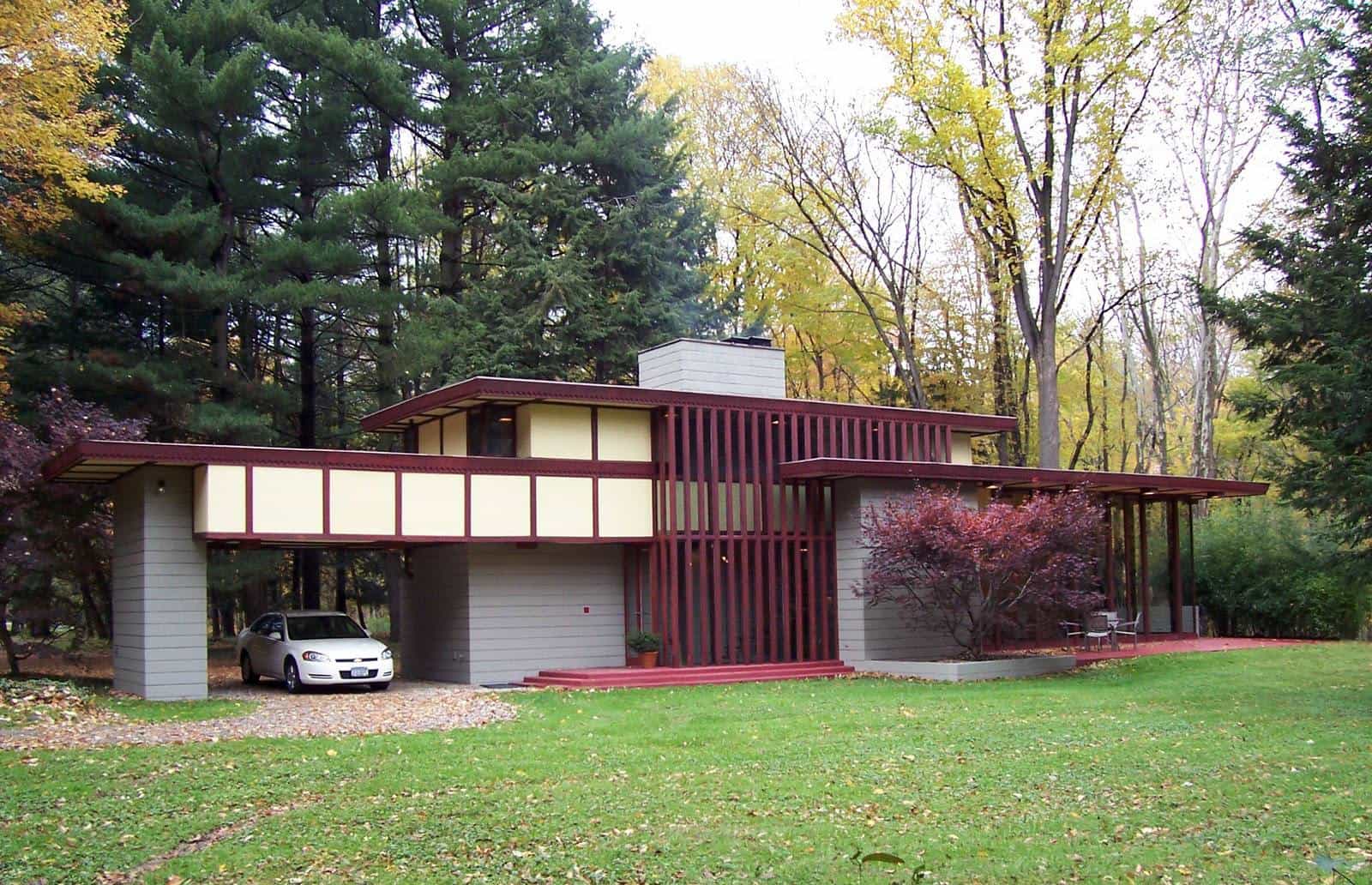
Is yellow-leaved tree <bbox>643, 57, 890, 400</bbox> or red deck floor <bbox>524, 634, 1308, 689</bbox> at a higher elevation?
yellow-leaved tree <bbox>643, 57, 890, 400</bbox>

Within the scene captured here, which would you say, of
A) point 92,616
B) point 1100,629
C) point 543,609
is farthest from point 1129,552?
point 92,616

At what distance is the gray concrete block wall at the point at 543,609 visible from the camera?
1931cm

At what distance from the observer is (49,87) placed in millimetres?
19953

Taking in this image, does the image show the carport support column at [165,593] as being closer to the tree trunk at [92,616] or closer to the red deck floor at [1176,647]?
the tree trunk at [92,616]

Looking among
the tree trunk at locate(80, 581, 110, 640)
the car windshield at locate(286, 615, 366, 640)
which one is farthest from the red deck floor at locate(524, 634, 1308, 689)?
the tree trunk at locate(80, 581, 110, 640)

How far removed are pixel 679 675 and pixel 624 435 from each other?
4326 millimetres

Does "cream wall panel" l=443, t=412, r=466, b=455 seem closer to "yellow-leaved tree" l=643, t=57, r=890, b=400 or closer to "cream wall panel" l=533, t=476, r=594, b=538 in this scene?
"cream wall panel" l=533, t=476, r=594, b=538

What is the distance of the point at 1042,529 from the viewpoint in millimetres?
18984

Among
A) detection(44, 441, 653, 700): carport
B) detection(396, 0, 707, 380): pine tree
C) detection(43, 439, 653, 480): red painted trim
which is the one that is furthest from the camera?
detection(396, 0, 707, 380): pine tree

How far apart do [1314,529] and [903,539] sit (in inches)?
551

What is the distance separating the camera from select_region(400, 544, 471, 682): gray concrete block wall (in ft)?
64.0

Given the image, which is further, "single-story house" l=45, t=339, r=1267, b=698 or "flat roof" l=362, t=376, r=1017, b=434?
"flat roof" l=362, t=376, r=1017, b=434

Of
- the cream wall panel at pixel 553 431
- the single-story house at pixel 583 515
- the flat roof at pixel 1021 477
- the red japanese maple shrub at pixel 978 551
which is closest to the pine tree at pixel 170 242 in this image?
the single-story house at pixel 583 515

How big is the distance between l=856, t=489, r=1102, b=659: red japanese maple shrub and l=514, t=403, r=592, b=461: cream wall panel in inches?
199
